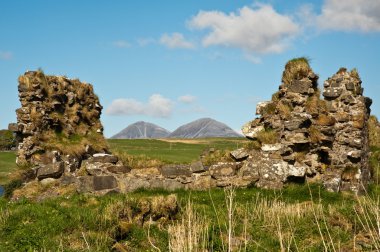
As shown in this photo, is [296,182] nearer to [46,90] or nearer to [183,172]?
[183,172]

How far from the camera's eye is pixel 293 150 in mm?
16484

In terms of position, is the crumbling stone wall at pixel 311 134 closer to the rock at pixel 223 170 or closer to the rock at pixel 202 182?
the rock at pixel 223 170

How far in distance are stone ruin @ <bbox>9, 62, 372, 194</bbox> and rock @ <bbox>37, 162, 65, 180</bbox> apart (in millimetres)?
36

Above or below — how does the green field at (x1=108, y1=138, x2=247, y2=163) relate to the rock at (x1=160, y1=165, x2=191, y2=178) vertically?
above

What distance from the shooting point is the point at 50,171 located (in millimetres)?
15664

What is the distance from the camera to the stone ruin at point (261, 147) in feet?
51.7

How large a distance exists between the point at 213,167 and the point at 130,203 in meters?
5.83

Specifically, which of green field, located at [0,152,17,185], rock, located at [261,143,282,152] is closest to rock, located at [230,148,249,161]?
rock, located at [261,143,282,152]

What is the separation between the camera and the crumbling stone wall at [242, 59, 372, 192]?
15.9 metres

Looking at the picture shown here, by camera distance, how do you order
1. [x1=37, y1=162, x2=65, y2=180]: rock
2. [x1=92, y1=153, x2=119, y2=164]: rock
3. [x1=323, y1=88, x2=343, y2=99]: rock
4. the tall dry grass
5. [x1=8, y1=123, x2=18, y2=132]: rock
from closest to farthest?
the tall dry grass
[x1=37, y1=162, x2=65, y2=180]: rock
[x1=92, y1=153, x2=119, y2=164]: rock
[x1=8, y1=123, x2=18, y2=132]: rock
[x1=323, y1=88, x2=343, y2=99]: rock

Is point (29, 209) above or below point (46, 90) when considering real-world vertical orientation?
below

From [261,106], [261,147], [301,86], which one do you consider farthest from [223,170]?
[301,86]

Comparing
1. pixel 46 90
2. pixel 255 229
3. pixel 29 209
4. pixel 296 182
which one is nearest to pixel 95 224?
pixel 29 209

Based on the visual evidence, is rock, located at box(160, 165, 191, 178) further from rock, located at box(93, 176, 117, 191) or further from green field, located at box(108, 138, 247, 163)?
green field, located at box(108, 138, 247, 163)
